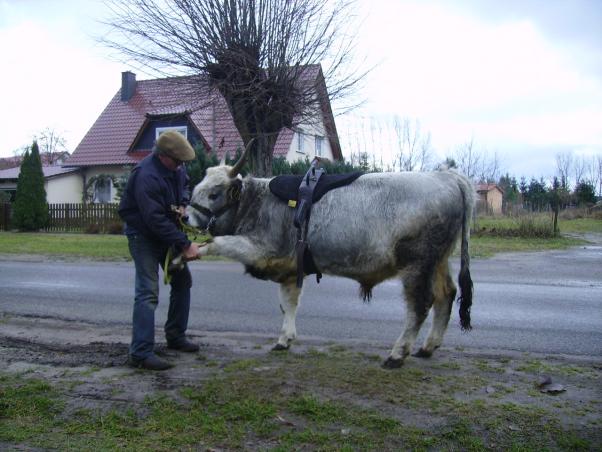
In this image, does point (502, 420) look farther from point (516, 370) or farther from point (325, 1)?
point (325, 1)

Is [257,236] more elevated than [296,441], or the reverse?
[257,236]

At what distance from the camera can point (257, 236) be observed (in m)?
5.49

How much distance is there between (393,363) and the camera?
514cm

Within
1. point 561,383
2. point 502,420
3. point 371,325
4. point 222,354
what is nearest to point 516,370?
point 561,383

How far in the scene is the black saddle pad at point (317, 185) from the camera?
5371 mm

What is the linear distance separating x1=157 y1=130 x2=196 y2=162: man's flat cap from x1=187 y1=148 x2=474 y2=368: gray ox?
41 cm

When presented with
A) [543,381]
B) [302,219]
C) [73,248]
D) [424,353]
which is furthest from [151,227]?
[73,248]

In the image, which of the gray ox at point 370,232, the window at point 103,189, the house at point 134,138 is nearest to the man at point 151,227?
the gray ox at point 370,232

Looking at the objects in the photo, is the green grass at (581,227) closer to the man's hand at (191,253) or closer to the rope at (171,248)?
the rope at (171,248)

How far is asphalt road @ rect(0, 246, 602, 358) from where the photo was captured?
21.9 ft

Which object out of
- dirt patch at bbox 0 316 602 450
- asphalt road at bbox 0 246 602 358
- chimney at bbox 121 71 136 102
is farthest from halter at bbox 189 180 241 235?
chimney at bbox 121 71 136 102

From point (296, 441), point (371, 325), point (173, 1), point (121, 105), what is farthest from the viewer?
point (121, 105)

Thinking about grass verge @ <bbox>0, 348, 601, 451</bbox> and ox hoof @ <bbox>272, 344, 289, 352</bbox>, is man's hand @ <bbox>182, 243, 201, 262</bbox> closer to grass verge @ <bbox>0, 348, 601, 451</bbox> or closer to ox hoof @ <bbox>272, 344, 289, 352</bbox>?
grass verge @ <bbox>0, 348, 601, 451</bbox>

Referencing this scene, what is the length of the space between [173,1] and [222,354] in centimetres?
1387
